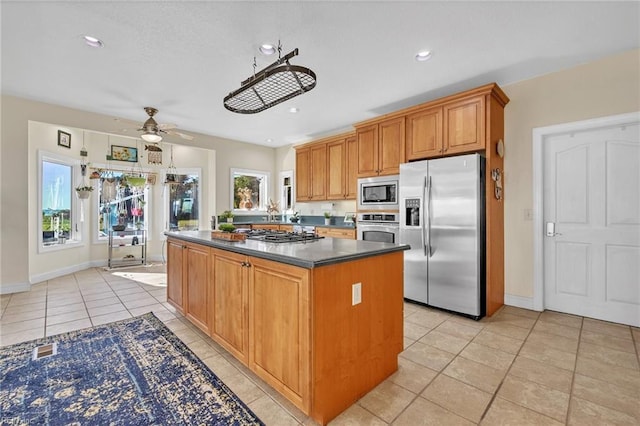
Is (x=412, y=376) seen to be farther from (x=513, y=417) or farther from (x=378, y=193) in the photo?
(x=378, y=193)

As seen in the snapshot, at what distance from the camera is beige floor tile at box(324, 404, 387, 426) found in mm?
1575

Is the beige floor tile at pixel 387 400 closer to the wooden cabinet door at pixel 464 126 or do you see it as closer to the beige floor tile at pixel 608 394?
the beige floor tile at pixel 608 394

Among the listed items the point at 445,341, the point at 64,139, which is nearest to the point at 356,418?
the point at 445,341

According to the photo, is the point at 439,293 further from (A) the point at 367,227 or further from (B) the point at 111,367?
(B) the point at 111,367

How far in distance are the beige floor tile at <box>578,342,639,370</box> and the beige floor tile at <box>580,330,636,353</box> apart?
81mm

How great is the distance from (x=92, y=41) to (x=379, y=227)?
370cm

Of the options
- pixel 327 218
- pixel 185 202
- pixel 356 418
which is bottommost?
pixel 356 418

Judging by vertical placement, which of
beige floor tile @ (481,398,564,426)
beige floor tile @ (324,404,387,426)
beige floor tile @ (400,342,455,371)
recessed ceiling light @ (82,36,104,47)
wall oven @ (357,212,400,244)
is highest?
recessed ceiling light @ (82,36,104,47)

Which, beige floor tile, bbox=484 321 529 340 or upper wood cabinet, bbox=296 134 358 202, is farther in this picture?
upper wood cabinet, bbox=296 134 358 202

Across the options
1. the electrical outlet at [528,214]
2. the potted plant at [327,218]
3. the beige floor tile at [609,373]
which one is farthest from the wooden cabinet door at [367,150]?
the beige floor tile at [609,373]

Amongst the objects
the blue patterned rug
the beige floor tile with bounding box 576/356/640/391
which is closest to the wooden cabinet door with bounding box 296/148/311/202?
the blue patterned rug

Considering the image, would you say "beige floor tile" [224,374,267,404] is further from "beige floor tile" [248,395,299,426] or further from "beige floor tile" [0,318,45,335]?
"beige floor tile" [0,318,45,335]

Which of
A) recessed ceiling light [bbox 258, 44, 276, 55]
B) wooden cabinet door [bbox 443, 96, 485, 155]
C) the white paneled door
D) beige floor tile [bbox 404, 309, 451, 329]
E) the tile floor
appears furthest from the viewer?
wooden cabinet door [bbox 443, 96, 485, 155]

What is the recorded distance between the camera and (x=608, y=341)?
8.29ft
